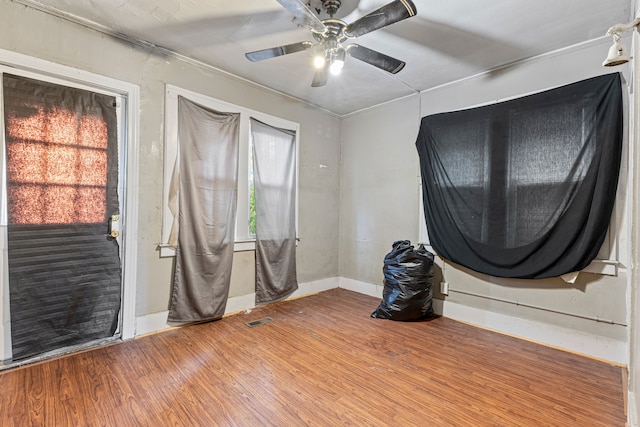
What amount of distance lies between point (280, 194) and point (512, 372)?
2.85 metres

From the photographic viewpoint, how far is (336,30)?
2035mm

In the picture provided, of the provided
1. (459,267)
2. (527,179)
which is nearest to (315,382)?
(459,267)

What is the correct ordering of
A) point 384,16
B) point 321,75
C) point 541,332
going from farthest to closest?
point 541,332 → point 321,75 → point 384,16

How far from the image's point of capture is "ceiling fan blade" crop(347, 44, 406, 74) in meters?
2.18

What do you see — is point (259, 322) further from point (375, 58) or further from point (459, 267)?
point (375, 58)

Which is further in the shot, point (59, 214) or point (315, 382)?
point (59, 214)

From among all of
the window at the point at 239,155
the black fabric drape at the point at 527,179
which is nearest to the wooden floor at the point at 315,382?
the black fabric drape at the point at 527,179

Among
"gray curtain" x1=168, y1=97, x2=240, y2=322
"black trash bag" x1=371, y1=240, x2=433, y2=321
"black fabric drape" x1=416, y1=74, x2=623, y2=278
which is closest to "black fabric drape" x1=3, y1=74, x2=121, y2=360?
"gray curtain" x1=168, y1=97, x2=240, y2=322

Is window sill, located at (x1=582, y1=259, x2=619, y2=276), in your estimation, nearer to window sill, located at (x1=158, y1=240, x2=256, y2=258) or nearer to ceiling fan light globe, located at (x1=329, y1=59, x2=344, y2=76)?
ceiling fan light globe, located at (x1=329, y1=59, x2=344, y2=76)

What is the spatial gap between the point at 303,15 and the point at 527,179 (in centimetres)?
239

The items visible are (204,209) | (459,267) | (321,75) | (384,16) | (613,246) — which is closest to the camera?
(384,16)

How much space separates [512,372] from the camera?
2156 mm

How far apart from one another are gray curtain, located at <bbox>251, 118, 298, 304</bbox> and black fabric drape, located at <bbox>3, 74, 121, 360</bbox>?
1408 millimetres

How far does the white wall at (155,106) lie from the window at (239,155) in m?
0.06
